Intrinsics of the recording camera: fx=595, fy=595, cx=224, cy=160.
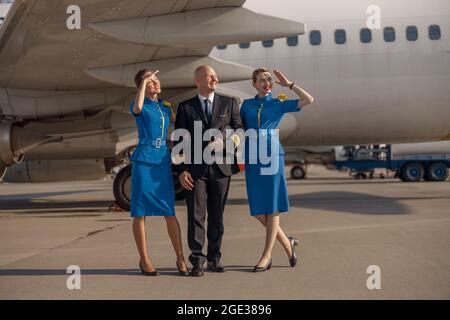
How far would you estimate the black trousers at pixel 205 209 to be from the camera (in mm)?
5227

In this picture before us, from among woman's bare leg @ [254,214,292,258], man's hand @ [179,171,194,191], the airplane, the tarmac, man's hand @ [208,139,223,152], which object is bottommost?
the tarmac

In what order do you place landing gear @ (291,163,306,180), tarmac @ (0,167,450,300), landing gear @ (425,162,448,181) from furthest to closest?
landing gear @ (291,163,306,180)
landing gear @ (425,162,448,181)
tarmac @ (0,167,450,300)

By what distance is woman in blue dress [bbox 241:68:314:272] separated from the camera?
17.7 feet

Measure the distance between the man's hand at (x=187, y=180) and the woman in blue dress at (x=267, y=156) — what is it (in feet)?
1.77

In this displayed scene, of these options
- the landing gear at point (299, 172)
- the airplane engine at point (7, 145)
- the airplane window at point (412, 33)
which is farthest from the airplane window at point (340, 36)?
the landing gear at point (299, 172)

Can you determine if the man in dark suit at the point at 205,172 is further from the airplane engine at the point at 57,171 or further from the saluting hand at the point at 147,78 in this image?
the airplane engine at the point at 57,171

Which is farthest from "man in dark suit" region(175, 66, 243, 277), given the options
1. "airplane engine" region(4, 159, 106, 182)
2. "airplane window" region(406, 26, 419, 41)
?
"airplane engine" region(4, 159, 106, 182)

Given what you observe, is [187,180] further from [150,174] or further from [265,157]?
[265,157]

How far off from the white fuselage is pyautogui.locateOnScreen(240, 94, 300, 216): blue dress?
6.27m

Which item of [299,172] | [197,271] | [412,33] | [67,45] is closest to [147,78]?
[197,271]

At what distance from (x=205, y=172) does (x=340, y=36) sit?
295 inches

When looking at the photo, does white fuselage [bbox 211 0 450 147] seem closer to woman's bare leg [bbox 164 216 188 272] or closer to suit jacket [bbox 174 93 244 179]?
suit jacket [bbox 174 93 244 179]

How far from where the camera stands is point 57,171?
13031 mm
